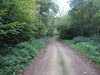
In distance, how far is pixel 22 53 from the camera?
24.8 feet

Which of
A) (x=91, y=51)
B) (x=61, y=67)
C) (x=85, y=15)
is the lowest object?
(x=61, y=67)

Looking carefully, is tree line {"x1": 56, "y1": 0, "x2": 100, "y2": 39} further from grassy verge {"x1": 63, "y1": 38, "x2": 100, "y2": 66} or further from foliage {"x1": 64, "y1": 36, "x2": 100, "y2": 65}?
grassy verge {"x1": 63, "y1": 38, "x2": 100, "y2": 66}

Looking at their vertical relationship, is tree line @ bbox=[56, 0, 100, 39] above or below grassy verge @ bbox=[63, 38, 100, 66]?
above

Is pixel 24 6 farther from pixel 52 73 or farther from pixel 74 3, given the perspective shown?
pixel 74 3

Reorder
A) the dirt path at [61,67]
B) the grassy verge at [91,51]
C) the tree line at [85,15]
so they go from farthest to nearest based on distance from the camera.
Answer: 1. the tree line at [85,15]
2. the grassy verge at [91,51]
3. the dirt path at [61,67]

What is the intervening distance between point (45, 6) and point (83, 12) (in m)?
7.27

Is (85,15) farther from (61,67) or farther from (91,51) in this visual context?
(61,67)

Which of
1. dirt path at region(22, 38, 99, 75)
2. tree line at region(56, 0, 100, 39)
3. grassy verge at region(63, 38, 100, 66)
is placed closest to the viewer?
dirt path at region(22, 38, 99, 75)

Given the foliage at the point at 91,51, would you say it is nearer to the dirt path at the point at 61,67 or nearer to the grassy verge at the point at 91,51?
the grassy verge at the point at 91,51

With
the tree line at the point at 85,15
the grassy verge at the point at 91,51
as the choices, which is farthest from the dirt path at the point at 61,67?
the tree line at the point at 85,15

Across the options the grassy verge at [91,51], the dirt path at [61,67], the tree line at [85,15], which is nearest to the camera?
the dirt path at [61,67]

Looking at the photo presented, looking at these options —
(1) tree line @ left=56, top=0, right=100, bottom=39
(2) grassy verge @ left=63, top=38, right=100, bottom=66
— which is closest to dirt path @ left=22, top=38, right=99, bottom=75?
(2) grassy verge @ left=63, top=38, right=100, bottom=66

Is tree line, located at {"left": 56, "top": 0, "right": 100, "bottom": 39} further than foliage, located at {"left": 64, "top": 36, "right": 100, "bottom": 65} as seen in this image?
Yes

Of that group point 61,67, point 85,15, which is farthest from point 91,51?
point 85,15
